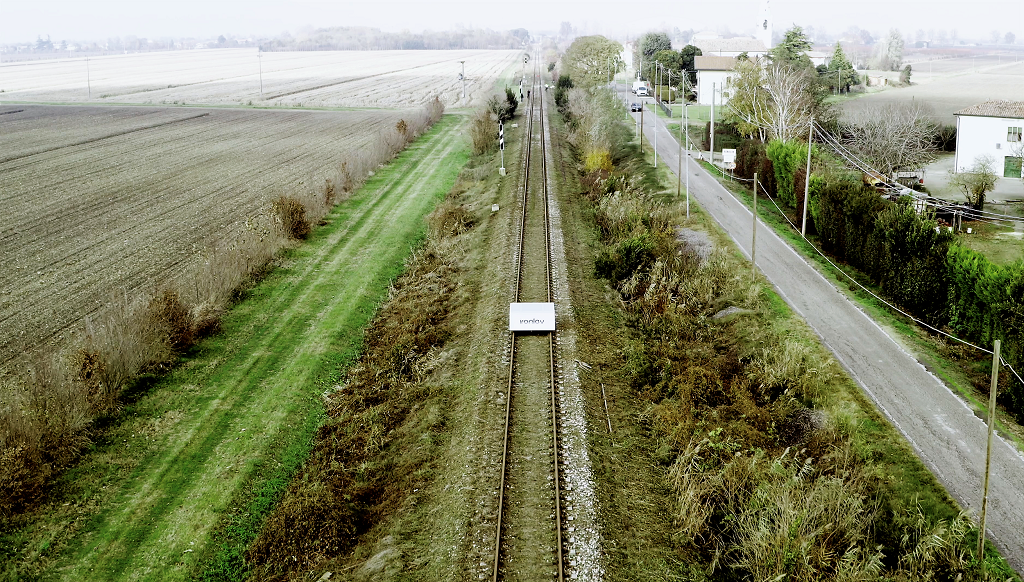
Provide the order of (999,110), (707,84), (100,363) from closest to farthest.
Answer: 1. (100,363)
2. (999,110)
3. (707,84)

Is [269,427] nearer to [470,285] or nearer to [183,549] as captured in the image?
[183,549]

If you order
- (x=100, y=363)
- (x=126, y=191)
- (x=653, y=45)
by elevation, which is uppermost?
(x=653, y=45)

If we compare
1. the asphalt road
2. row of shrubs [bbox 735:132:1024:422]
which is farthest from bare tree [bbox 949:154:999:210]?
the asphalt road

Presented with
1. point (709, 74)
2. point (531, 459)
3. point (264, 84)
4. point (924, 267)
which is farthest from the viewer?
point (264, 84)

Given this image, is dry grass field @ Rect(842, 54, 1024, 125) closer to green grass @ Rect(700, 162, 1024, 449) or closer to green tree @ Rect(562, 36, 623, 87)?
green tree @ Rect(562, 36, 623, 87)

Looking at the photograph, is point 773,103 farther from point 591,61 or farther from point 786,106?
point 591,61

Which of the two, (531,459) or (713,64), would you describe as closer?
(531,459)

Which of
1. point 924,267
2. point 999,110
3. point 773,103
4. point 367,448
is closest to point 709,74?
point 773,103
